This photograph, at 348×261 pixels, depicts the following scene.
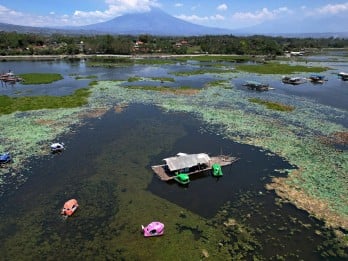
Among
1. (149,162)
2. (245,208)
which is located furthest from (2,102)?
(245,208)

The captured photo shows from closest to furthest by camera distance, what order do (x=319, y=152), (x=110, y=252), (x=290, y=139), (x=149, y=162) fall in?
(x=110, y=252) < (x=149, y=162) < (x=319, y=152) < (x=290, y=139)

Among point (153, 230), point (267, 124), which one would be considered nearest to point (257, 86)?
point (267, 124)

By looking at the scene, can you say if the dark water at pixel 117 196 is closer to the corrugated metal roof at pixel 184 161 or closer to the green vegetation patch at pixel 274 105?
the corrugated metal roof at pixel 184 161

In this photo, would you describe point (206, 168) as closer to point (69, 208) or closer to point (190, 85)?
point (69, 208)

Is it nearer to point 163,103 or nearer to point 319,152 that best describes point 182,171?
point 319,152

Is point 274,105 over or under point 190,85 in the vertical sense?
under

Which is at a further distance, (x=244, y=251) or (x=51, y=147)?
(x=51, y=147)
